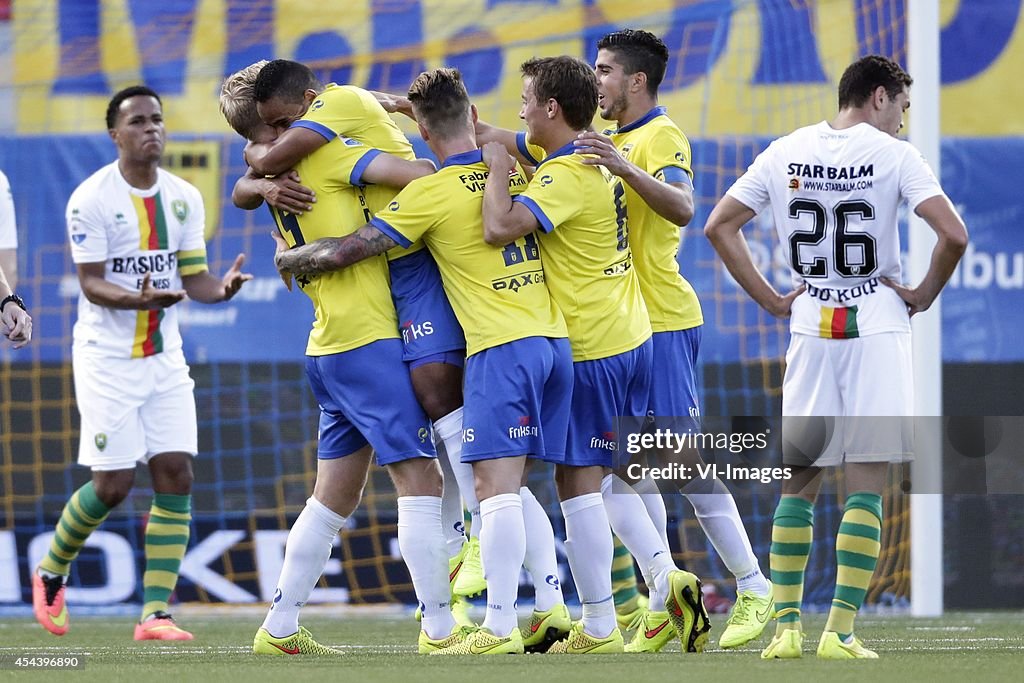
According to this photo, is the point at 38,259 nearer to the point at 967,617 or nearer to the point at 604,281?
the point at 604,281

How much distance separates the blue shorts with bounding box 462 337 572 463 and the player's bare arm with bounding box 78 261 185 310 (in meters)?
1.99

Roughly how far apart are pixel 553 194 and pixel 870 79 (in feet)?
3.59

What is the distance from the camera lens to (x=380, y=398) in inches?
211

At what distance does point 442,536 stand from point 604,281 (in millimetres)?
980

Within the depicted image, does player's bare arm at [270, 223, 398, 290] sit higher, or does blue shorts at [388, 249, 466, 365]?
player's bare arm at [270, 223, 398, 290]

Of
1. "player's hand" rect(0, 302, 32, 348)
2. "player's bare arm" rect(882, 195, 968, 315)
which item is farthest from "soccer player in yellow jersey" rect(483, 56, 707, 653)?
"player's hand" rect(0, 302, 32, 348)

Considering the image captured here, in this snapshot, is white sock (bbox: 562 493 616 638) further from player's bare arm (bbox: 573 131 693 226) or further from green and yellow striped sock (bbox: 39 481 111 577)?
green and yellow striped sock (bbox: 39 481 111 577)

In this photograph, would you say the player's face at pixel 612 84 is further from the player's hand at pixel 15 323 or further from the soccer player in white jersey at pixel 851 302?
the player's hand at pixel 15 323

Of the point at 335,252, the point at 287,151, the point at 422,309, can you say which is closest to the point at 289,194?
the point at 287,151

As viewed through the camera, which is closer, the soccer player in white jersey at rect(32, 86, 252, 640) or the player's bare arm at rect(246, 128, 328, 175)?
the player's bare arm at rect(246, 128, 328, 175)

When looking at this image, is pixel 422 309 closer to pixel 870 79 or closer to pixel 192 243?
pixel 870 79

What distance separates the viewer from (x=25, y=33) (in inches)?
362

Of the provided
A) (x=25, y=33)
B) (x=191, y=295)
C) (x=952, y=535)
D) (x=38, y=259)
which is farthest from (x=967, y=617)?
(x=25, y=33)

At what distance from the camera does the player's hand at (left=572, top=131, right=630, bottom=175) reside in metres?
5.21
